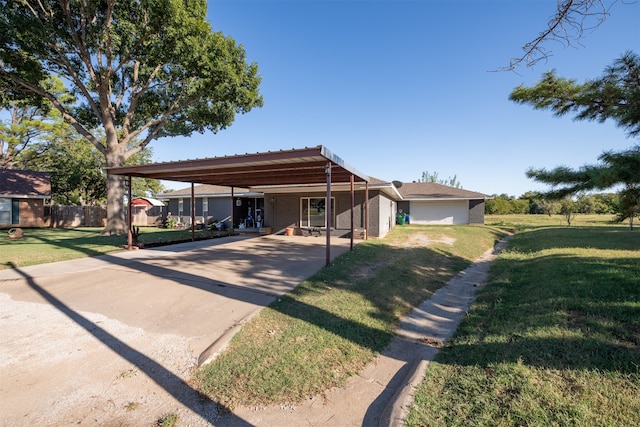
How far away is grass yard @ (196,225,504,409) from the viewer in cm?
283

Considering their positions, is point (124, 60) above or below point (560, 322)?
above

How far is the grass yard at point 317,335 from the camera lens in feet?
9.30

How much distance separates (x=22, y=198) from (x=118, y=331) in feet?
76.5

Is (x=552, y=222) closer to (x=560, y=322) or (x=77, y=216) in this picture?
(x=560, y=322)

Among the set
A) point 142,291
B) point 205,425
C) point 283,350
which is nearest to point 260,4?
point 142,291

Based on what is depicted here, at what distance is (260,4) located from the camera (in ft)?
35.0

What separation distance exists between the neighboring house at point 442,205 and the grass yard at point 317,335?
17.3 metres

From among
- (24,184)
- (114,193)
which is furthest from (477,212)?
(24,184)

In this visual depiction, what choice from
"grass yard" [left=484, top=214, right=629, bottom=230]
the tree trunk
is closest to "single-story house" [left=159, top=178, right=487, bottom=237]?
"grass yard" [left=484, top=214, right=629, bottom=230]

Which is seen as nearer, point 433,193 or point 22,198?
point 22,198

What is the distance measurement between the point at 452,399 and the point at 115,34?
15.9 meters

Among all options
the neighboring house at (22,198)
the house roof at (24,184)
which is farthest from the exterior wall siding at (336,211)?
the neighboring house at (22,198)

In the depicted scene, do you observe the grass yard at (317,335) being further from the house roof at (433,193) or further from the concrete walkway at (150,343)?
the house roof at (433,193)

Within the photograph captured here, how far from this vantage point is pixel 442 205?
80.0ft
